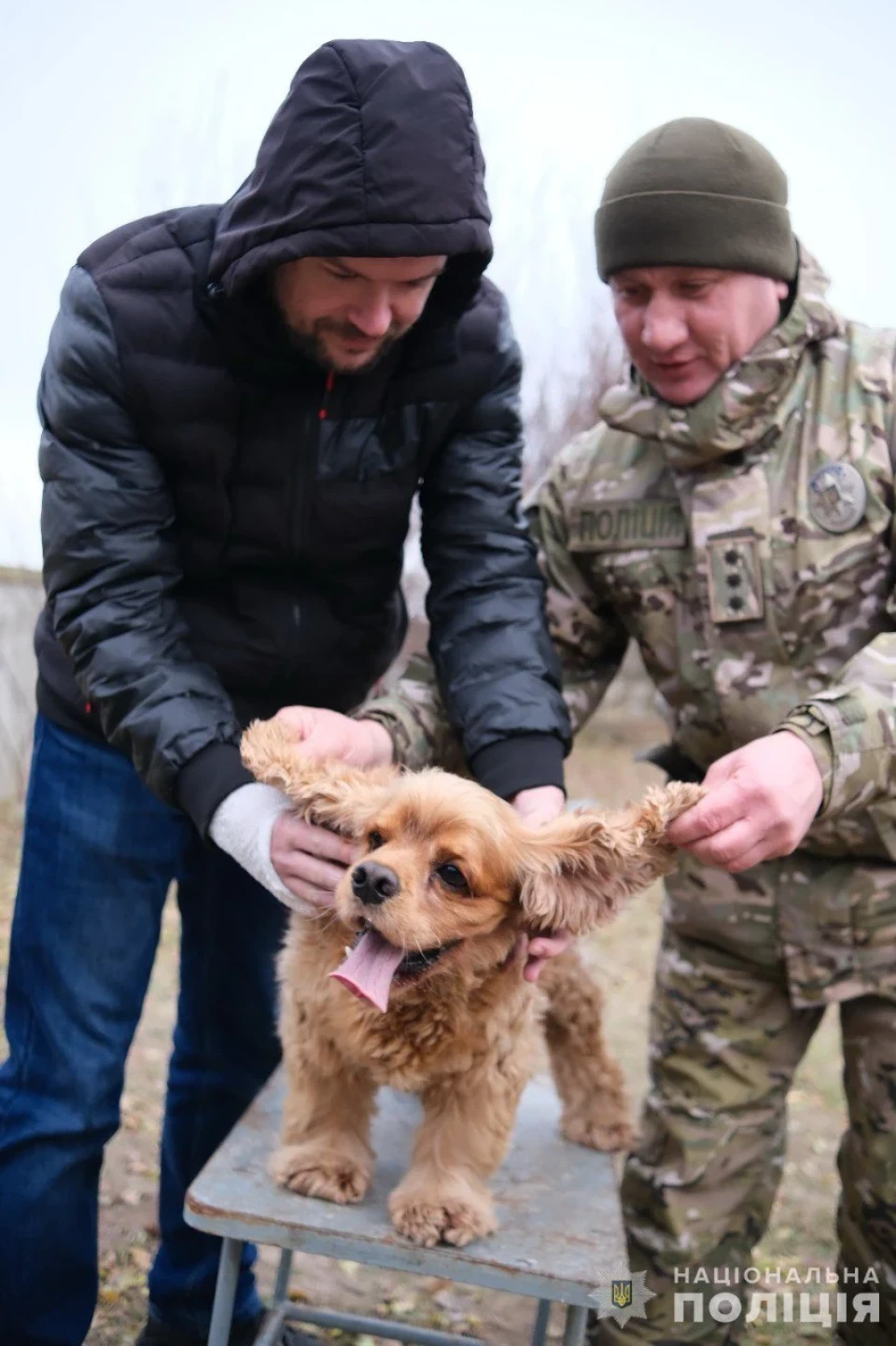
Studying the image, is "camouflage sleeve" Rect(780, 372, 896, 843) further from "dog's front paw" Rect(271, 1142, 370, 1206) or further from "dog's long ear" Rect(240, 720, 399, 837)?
"dog's front paw" Rect(271, 1142, 370, 1206)

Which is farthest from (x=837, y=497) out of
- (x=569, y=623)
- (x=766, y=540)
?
(x=569, y=623)

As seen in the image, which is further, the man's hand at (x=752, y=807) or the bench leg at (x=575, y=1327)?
the bench leg at (x=575, y=1327)

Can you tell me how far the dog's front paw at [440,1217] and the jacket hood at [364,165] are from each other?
186 cm

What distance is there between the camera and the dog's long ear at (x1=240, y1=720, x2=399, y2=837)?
8.17ft

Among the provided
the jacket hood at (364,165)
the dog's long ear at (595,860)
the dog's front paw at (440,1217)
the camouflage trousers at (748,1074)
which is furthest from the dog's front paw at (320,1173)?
the jacket hood at (364,165)

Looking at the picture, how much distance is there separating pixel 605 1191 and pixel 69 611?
5.86 feet

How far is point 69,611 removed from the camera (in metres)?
2.61

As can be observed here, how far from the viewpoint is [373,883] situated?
222cm

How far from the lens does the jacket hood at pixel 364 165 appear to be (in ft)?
7.49

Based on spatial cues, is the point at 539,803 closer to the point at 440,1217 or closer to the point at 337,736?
the point at 337,736

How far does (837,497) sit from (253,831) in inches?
62.1

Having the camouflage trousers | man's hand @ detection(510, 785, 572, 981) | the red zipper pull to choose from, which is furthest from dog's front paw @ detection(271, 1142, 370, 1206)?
the red zipper pull

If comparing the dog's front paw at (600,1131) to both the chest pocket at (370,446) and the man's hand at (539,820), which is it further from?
the chest pocket at (370,446)

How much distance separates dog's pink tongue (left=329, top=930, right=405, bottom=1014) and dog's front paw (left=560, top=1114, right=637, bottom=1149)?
1.14m
